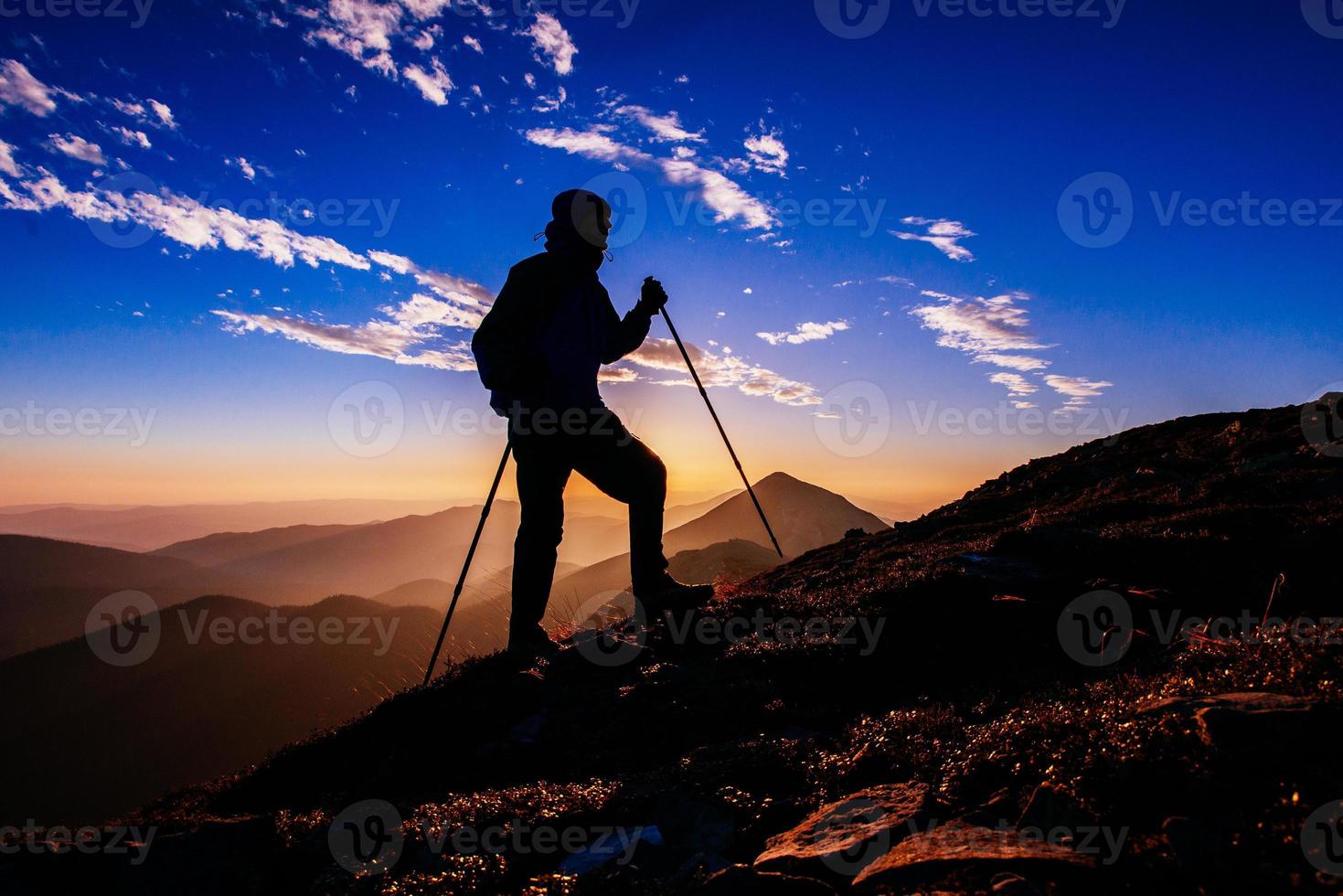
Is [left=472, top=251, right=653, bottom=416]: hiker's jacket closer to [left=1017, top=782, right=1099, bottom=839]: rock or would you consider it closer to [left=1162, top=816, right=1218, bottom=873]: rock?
[left=1017, top=782, right=1099, bottom=839]: rock

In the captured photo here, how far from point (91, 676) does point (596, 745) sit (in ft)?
630

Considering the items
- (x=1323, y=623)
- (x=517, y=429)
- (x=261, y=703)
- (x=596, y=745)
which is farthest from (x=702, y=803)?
(x=261, y=703)

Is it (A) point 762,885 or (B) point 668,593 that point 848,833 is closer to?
(A) point 762,885

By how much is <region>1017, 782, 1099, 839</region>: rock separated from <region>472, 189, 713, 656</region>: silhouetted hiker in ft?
16.4

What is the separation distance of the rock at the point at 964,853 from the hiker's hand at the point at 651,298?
263 inches

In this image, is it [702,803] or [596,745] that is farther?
[596,745]

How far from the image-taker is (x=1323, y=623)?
2.98 meters

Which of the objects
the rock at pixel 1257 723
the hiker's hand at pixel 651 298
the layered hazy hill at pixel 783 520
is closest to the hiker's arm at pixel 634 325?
the hiker's hand at pixel 651 298

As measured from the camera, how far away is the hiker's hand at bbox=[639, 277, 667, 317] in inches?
313

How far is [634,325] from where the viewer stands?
7.88 m

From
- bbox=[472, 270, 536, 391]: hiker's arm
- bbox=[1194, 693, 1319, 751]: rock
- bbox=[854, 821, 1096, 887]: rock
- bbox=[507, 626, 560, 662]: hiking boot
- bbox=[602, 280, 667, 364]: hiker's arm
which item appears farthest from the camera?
bbox=[602, 280, 667, 364]: hiker's arm

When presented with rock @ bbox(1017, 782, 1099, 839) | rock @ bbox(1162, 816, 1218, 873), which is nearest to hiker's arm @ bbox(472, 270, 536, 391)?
rock @ bbox(1017, 782, 1099, 839)

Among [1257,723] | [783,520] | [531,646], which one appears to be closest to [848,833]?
[1257,723]

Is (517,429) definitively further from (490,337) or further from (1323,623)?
(1323,623)
